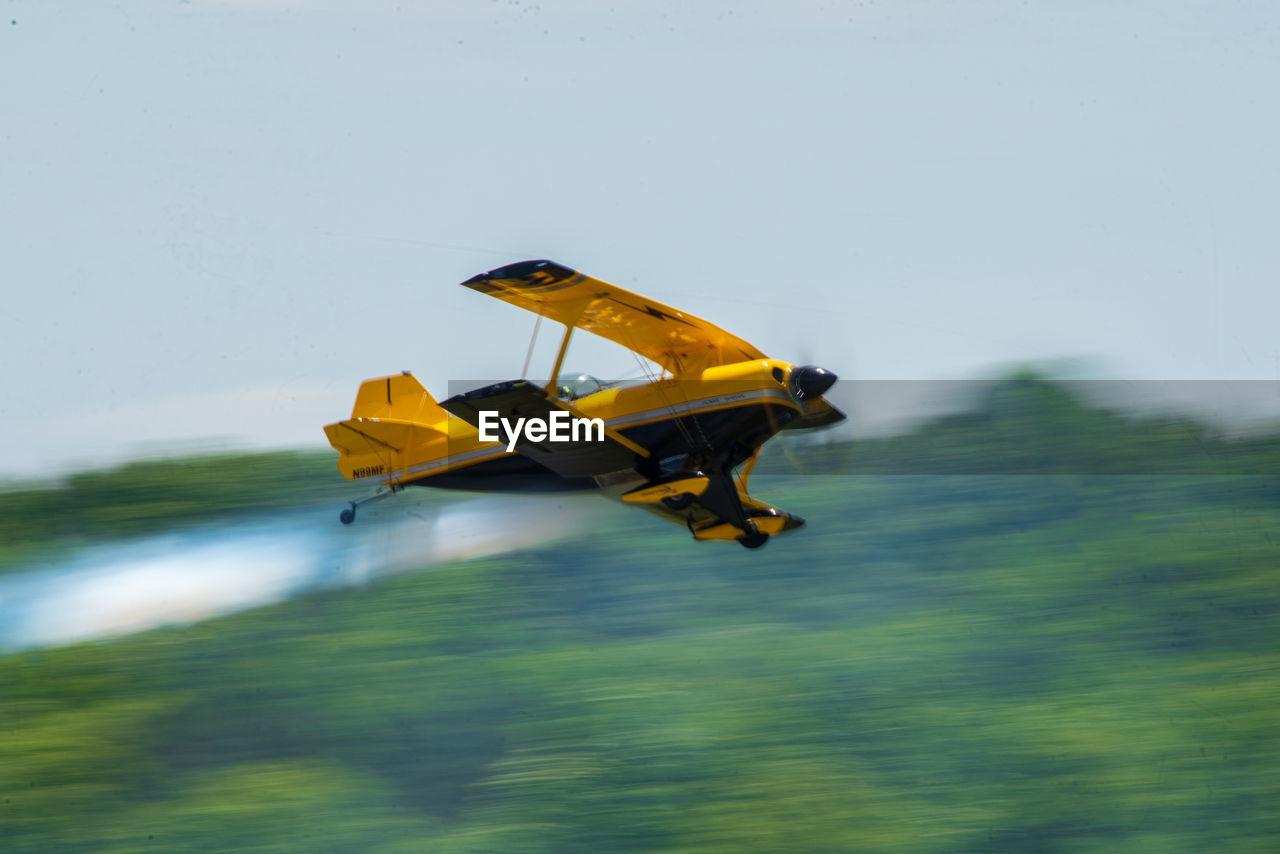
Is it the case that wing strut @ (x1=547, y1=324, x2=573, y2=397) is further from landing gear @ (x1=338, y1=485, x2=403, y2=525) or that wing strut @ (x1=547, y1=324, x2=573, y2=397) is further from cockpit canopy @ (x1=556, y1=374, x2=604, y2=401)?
landing gear @ (x1=338, y1=485, x2=403, y2=525)

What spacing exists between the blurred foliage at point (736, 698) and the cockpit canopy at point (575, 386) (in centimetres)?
920

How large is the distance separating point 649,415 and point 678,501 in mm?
1146

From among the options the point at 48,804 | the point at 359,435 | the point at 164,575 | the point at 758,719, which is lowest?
the point at 48,804

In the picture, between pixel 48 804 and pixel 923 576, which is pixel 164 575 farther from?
pixel 923 576

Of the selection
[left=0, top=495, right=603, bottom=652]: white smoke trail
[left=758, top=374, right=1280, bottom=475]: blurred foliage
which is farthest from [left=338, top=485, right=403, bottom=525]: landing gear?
[left=758, top=374, right=1280, bottom=475]: blurred foliage

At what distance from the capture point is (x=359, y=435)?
20156mm

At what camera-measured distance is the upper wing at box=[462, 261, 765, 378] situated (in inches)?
661

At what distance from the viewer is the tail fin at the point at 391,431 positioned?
1995 centimetres

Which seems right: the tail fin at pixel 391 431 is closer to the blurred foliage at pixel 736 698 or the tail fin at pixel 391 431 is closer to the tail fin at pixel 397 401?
the tail fin at pixel 397 401

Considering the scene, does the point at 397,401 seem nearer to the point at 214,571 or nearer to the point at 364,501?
the point at 364,501

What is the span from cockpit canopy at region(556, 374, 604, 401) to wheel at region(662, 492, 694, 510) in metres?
1.71

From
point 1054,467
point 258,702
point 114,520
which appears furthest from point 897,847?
point 114,520

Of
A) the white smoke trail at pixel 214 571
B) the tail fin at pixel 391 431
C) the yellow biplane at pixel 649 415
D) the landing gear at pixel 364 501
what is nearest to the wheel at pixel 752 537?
the yellow biplane at pixel 649 415

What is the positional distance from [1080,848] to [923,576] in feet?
33.0
